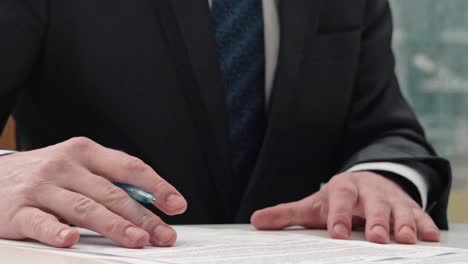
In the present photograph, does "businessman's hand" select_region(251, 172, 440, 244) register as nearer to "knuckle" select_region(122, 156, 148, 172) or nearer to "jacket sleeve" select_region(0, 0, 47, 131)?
"knuckle" select_region(122, 156, 148, 172)

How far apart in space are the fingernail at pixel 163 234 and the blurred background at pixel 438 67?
2.71 m

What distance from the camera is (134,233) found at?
0.64m

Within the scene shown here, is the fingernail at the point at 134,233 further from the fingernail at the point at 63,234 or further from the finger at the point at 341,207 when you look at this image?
the finger at the point at 341,207

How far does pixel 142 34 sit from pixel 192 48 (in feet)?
0.22

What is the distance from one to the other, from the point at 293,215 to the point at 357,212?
2.7 inches

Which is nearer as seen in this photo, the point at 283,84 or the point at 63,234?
the point at 63,234

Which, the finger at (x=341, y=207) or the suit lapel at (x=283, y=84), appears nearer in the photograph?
the finger at (x=341, y=207)

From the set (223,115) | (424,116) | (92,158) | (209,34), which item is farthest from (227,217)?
(424,116)

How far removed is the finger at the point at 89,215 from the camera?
0.64 m

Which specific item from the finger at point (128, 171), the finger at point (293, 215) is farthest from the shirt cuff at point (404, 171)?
the finger at point (128, 171)

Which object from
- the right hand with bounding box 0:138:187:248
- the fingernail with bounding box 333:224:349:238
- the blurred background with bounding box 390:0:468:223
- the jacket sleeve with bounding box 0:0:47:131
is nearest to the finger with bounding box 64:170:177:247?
the right hand with bounding box 0:138:187:248

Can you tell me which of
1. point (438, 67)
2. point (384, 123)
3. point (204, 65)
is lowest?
point (438, 67)

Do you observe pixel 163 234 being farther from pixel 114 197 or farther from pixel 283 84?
pixel 283 84

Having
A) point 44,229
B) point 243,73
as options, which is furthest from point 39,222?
point 243,73
